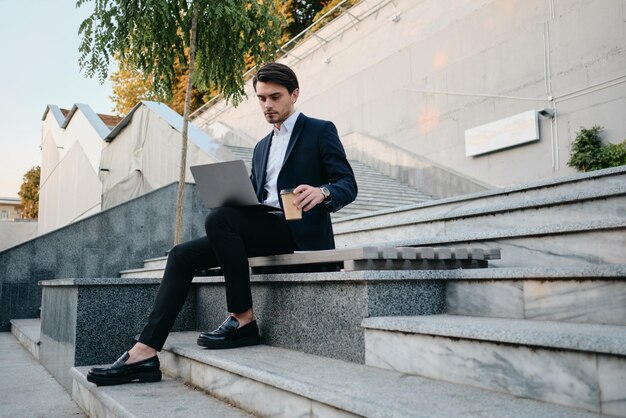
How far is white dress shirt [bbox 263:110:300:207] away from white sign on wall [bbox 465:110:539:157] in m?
7.09

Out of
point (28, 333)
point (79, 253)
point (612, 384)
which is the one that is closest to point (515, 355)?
A: point (612, 384)

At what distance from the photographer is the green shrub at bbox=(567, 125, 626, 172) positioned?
746 cm

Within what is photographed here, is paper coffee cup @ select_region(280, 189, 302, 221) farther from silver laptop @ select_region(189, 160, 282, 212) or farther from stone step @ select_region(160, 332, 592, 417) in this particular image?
stone step @ select_region(160, 332, 592, 417)

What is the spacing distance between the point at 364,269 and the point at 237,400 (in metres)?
0.78

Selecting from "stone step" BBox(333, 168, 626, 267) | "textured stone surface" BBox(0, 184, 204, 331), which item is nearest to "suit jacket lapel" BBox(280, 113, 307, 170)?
"stone step" BBox(333, 168, 626, 267)

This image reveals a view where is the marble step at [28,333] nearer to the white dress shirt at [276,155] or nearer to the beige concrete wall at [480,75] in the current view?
the white dress shirt at [276,155]

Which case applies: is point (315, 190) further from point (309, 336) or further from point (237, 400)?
point (237, 400)

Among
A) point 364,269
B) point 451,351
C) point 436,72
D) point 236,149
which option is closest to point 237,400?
point 364,269

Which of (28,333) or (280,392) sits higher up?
(280,392)

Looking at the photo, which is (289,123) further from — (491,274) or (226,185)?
(491,274)

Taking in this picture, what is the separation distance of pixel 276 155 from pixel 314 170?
30 cm

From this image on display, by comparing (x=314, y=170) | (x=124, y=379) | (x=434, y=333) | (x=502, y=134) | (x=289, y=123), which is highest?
(x=502, y=134)

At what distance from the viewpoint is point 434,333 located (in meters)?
1.79

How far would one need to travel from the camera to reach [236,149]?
32.7 ft
